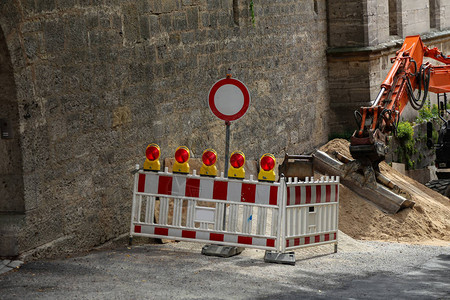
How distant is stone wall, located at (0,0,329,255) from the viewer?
28.9ft

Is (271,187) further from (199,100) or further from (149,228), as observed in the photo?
(199,100)

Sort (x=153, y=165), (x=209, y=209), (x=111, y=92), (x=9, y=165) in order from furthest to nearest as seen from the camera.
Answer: (x=111, y=92) < (x=153, y=165) < (x=209, y=209) < (x=9, y=165)

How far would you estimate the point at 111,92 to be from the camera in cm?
1021

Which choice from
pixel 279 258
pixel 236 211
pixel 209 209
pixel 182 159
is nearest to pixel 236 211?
pixel 236 211

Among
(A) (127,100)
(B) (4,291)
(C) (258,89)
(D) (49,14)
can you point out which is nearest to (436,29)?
(C) (258,89)

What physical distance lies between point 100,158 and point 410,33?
40.1 feet

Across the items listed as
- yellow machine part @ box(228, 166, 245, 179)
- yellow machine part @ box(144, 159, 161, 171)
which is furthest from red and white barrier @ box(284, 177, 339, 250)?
yellow machine part @ box(144, 159, 161, 171)

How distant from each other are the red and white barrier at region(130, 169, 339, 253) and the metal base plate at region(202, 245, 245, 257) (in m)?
0.11

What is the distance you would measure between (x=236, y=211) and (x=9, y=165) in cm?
222

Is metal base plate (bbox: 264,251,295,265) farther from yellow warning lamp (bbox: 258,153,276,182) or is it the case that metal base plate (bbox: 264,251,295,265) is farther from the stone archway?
the stone archway

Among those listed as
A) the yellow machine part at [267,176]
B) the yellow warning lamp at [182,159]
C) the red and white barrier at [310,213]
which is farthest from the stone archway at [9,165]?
the red and white barrier at [310,213]

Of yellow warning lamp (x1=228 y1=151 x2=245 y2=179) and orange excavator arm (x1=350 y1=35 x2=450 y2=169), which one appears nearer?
yellow warning lamp (x1=228 y1=151 x2=245 y2=179)

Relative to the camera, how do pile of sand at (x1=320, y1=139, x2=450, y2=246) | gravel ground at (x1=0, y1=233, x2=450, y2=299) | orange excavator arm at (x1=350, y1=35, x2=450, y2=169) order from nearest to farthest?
gravel ground at (x1=0, y1=233, x2=450, y2=299), pile of sand at (x1=320, y1=139, x2=450, y2=246), orange excavator arm at (x1=350, y1=35, x2=450, y2=169)

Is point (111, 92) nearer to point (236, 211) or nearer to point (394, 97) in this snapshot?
point (236, 211)
